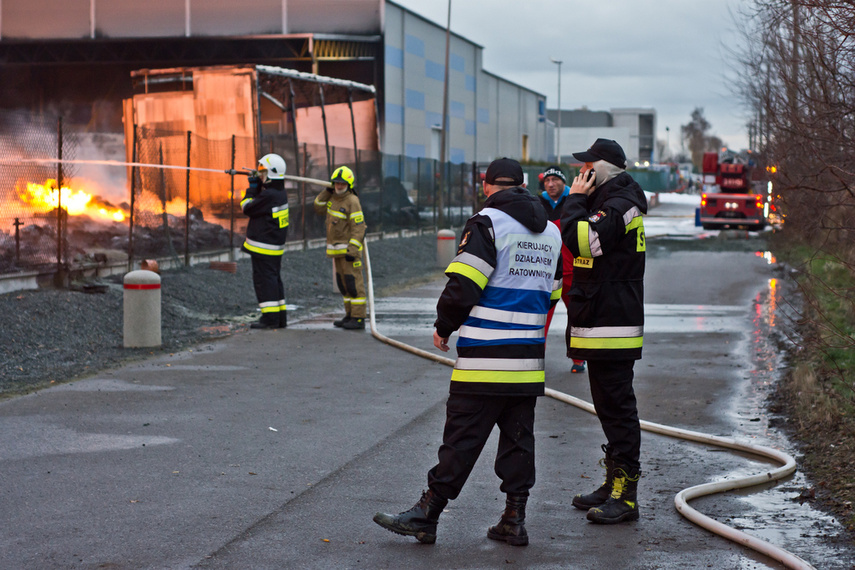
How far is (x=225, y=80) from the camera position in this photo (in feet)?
71.2

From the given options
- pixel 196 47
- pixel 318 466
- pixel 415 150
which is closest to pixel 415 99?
pixel 415 150

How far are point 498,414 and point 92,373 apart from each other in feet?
18.4

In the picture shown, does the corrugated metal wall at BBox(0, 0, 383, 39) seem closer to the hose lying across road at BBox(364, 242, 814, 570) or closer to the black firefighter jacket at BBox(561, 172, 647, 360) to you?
the hose lying across road at BBox(364, 242, 814, 570)

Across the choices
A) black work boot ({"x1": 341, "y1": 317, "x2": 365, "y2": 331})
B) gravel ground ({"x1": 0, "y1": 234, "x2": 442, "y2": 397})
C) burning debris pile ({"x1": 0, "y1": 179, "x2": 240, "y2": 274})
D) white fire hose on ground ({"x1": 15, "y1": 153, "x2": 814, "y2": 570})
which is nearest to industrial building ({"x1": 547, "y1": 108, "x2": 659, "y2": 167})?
burning debris pile ({"x1": 0, "y1": 179, "x2": 240, "y2": 274})

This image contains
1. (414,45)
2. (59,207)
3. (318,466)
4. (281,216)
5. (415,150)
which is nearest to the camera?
(318,466)

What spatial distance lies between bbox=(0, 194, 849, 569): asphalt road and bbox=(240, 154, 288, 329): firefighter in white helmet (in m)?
1.21

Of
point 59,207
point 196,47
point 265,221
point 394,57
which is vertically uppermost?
point 196,47

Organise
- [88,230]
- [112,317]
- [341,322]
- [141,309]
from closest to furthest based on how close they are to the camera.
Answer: [141,309], [112,317], [341,322], [88,230]

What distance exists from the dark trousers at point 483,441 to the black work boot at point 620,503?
0.49 meters

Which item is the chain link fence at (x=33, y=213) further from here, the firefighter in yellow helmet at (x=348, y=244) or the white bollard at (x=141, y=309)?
the firefighter in yellow helmet at (x=348, y=244)

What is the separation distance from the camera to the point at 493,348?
15.8 ft

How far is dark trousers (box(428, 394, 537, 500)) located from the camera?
477cm

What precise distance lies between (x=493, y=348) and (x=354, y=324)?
781cm

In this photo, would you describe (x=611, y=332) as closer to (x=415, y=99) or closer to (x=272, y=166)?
(x=272, y=166)
